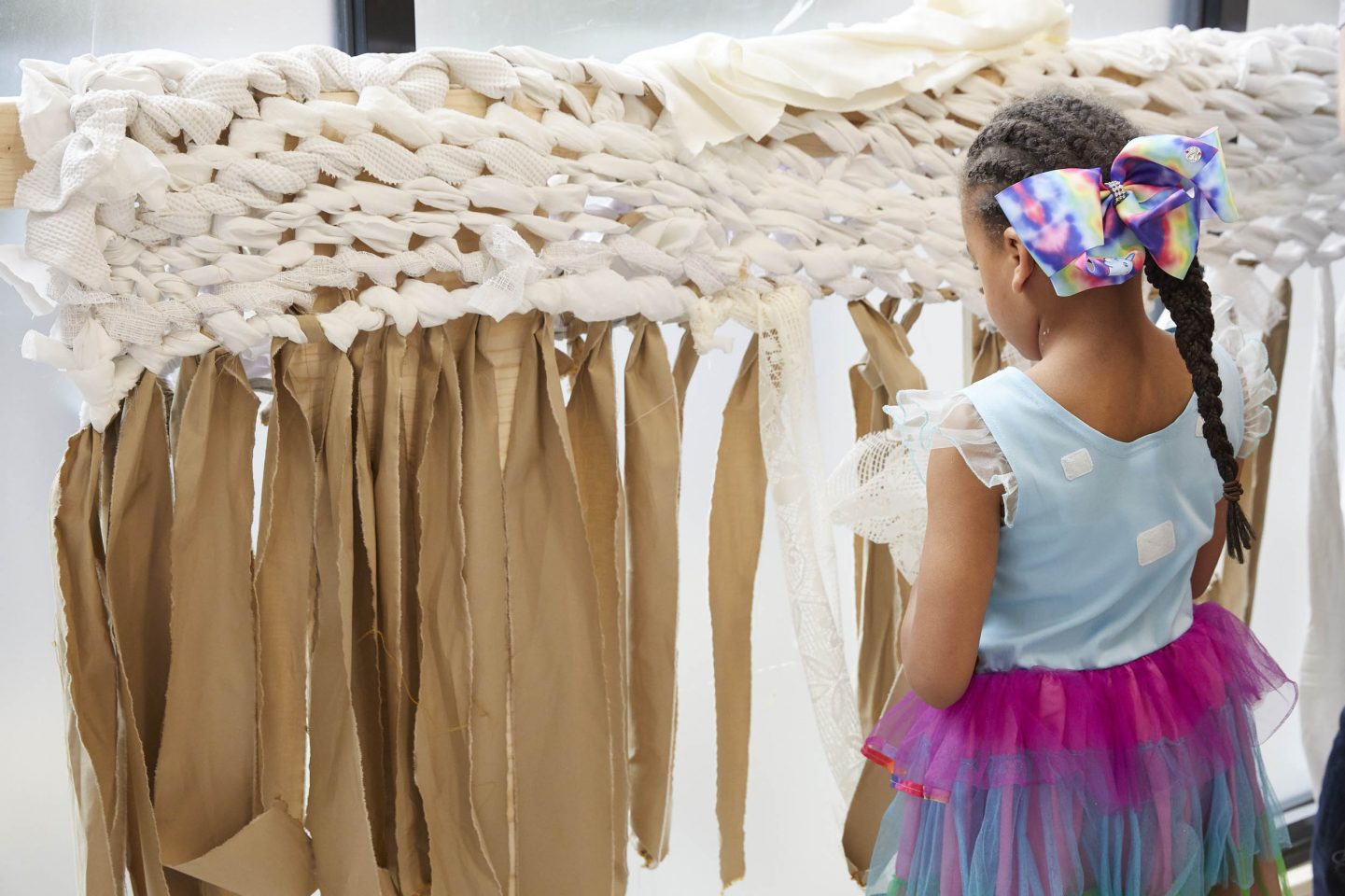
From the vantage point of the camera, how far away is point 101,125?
603 millimetres

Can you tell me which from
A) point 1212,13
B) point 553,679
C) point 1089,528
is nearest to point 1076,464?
point 1089,528

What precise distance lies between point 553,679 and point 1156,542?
403 millimetres

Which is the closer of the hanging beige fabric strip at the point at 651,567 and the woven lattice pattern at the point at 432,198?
the woven lattice pattern at the point at 432,198

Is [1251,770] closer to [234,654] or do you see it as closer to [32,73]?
[234,654]

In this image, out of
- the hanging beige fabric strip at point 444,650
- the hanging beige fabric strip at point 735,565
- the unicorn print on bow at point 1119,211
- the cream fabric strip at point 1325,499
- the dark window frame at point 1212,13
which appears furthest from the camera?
the dark window frame at point 1212,13

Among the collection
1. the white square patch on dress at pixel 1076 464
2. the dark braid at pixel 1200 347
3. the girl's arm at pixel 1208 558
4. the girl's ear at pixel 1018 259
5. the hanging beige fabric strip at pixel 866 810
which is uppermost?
the girl's ear at pixel 1018 259

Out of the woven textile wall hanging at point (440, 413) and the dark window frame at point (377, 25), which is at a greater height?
the dark window frame at point (377, 25)

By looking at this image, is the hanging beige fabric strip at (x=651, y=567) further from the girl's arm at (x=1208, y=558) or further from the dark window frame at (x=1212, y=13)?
the dark window frame at (x=1212, y=13)

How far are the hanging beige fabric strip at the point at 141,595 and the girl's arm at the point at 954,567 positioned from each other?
0.47 m

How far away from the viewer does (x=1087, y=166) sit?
66cm

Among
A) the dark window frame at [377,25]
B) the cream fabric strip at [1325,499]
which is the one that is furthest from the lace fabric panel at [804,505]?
the cream fabric strip at [1325,499]

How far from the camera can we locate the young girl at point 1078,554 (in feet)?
2.14

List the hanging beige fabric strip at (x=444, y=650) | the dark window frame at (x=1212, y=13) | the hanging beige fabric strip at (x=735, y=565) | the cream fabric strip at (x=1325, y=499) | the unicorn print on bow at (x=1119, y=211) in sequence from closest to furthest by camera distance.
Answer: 1. the unicorn print on bow at (x=1119, y=211)
2. the hanging beige fabric strip at (x=444, y=650)
3. the hanging beige fabric strip at (x=735, y=565)
4. the cream fabric strip at (x=1325, y=499)
5. the dark window frame at (x=1212, y=13)

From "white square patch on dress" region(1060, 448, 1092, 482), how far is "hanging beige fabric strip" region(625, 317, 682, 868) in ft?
0.87
